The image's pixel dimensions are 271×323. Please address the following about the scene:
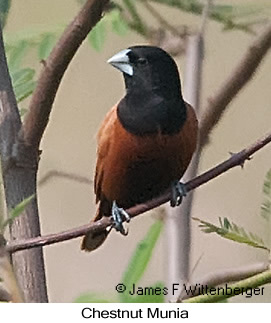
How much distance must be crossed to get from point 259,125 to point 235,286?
0.23 meters

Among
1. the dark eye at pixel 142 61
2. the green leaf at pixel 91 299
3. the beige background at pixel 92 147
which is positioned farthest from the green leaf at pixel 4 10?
the green leaf at pixel 91 299

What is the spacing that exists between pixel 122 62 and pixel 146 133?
0.24 ft

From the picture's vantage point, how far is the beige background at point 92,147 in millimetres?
605

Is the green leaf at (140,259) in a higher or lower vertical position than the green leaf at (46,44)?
lower

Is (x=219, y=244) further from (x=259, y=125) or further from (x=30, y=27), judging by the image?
(x=30, y=27)

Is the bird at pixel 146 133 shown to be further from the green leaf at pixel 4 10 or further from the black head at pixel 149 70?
the green leaf at pixel 4 10

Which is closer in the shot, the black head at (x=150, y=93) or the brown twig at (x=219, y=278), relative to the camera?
the brown twig at (x=219, y=278)

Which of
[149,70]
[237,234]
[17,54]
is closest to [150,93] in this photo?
[149,70]

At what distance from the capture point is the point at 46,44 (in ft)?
2.02

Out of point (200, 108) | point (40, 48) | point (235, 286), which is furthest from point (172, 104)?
point (235, 286)

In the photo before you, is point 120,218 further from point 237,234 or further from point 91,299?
point 237,234

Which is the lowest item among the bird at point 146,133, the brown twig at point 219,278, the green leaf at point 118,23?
the brown twig at point 219,278

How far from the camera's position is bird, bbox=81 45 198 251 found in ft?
2.13

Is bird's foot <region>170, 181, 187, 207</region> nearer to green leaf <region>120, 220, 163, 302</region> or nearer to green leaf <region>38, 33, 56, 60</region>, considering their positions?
green leaf <region>120, 220, 163, 302</region>
